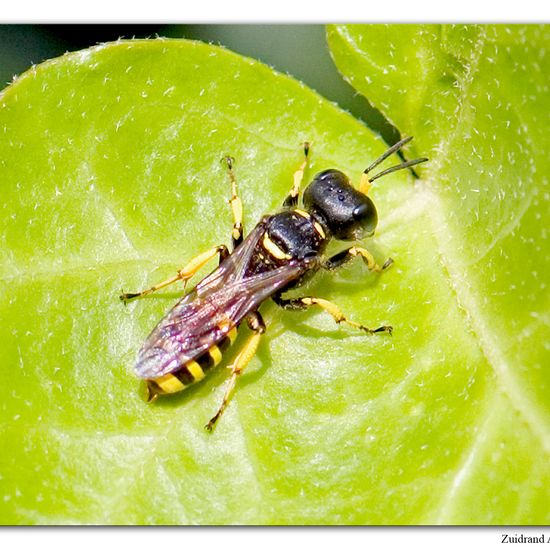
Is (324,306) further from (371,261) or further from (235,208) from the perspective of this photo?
(235,208)

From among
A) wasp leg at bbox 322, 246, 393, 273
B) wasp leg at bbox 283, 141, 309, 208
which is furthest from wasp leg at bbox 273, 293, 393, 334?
wasp leg at bbox 283, 141, 309, 208

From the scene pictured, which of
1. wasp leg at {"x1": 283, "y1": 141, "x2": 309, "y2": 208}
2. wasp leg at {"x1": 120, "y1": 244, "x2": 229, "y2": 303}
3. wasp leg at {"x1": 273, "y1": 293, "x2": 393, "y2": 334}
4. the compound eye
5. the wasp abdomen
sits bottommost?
the wasp abdomen

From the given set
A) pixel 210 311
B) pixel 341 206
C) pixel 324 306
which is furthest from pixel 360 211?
pixel 210 311

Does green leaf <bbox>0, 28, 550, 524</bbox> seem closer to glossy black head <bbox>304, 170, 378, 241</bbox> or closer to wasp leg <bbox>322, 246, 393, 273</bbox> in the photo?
wasp leg <bbox>322, 246, 393, 273</bbox>

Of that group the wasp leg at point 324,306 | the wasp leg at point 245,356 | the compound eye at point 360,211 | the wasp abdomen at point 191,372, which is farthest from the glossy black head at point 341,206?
the wasp abdomen at point 191,372

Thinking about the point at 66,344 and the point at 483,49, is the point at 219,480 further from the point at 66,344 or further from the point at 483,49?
the point at 483,49
